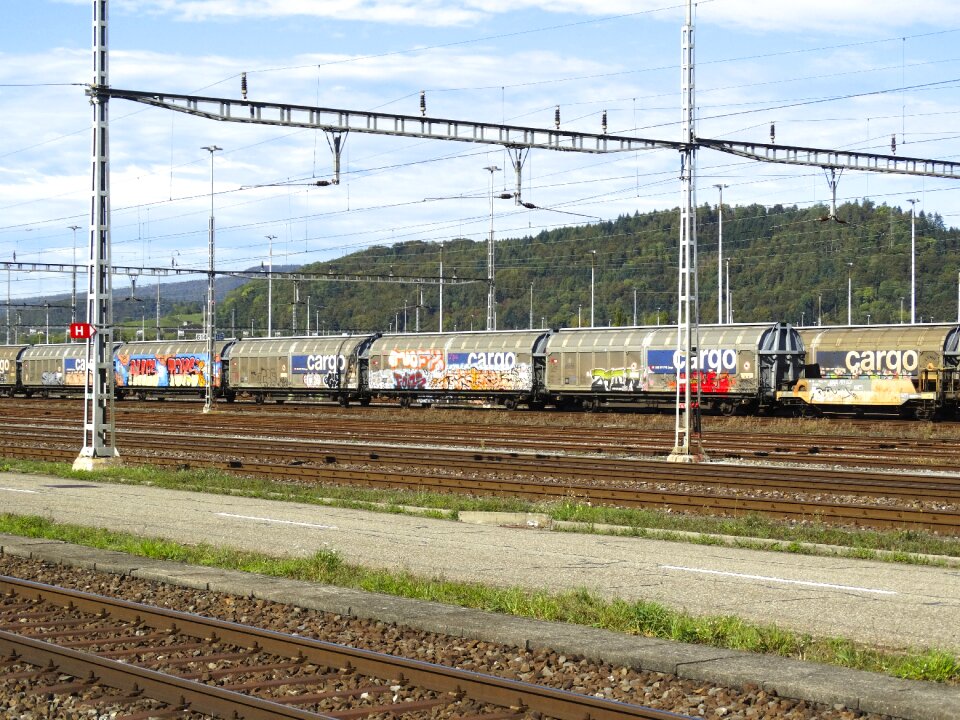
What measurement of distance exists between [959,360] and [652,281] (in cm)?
10719

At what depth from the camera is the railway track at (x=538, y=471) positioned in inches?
741

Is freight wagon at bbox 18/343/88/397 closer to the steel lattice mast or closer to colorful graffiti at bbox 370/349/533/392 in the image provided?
colorful graffiti at bbox 370/349/533/392

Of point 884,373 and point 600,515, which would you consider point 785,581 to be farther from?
point 884,373

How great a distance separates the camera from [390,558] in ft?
47.1

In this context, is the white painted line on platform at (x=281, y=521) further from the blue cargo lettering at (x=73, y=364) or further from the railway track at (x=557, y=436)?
the blue cargo lettering at (x=73, y=364)

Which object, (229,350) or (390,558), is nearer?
(390,558)

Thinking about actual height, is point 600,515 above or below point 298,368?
below

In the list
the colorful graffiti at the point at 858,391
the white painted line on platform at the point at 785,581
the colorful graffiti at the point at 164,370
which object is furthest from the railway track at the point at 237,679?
the colorful graffiti at the point at 164,370

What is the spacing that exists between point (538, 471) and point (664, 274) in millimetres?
121310

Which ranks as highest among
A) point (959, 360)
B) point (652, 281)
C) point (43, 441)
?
point (652, 281)

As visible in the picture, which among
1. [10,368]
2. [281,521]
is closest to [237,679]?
[281,521]

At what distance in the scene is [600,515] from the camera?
17.9 meters

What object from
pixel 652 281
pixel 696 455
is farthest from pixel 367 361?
pixel 652 281

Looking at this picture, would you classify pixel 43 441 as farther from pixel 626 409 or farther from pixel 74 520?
pixel 626 409
